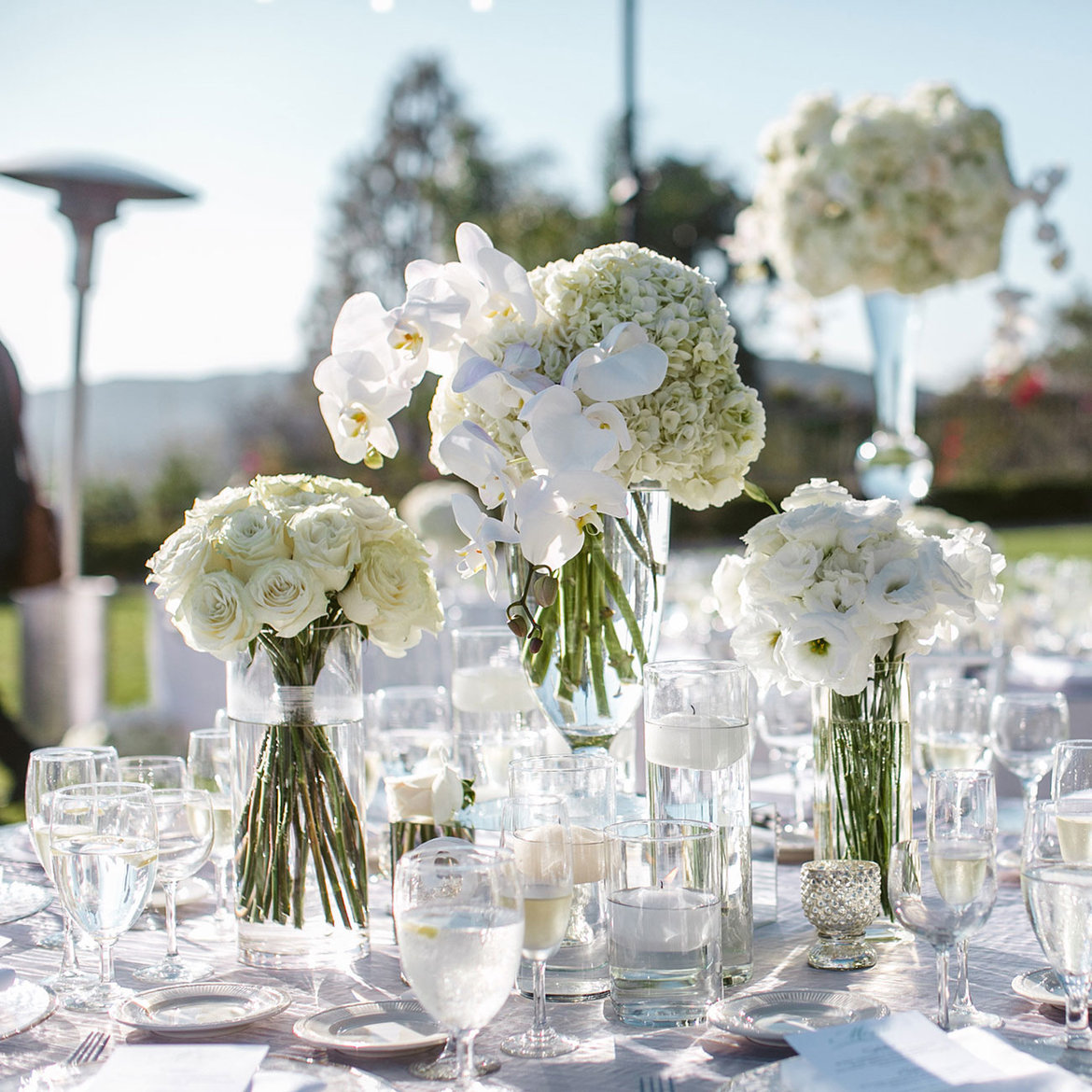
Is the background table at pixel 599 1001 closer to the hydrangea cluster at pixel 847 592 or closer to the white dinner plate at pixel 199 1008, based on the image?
the white dinner plate at pixel 199 1008

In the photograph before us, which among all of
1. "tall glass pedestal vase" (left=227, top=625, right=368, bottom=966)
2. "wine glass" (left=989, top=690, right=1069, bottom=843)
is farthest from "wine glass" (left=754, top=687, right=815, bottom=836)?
"tall glass pedestal vase" (left=227, top=625, right=368, bottom=966)

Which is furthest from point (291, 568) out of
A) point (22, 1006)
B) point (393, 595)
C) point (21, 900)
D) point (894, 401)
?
point (894, 401)

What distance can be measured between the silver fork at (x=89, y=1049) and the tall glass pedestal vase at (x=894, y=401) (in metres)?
2.83

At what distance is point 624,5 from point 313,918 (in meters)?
5.68

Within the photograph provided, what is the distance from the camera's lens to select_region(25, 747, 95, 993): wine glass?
1.48 meters

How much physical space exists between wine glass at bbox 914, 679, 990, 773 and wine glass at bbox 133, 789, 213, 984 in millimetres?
1060

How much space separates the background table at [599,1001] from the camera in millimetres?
1215

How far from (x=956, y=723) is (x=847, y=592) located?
23.9 inches

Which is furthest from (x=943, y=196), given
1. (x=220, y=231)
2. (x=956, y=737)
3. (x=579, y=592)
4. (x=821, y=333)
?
(x=220, y=231)

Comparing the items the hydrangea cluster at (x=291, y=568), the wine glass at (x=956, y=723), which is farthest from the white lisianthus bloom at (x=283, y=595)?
the wine glass at (x=956, y=723)

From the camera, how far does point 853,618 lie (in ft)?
4.80

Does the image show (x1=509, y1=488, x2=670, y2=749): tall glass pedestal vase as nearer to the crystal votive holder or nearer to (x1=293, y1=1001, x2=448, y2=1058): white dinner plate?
the crystal votive holder

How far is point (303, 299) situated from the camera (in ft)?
53.8

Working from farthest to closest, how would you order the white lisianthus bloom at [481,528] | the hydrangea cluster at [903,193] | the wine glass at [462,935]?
the hydrangea cluster at [903,193] < the white lisianthus bloom at [481,528] < the wine glass at [462,935]
